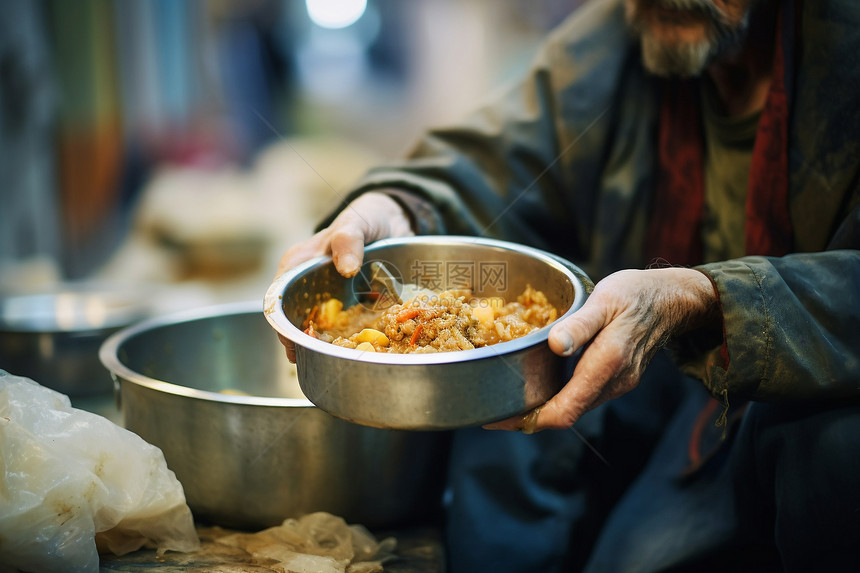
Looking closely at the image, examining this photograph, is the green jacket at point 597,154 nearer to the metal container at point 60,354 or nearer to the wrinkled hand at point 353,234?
the wrinkled hand at point 353,234

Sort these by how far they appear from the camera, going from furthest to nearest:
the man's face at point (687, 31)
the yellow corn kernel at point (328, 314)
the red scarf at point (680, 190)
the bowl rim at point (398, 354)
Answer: the red scarf at point (680, 190)
the man's face at point (687, 31)
the yellow corn kernel at point (328, 314)
the bowl rim at point (398, 354)

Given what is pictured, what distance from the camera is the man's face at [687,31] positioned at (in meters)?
1.53

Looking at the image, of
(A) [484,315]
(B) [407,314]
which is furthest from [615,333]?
(B) [407,314]

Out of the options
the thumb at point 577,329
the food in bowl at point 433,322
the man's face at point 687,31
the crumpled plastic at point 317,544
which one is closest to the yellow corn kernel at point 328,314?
the food in bowl at point 433,322

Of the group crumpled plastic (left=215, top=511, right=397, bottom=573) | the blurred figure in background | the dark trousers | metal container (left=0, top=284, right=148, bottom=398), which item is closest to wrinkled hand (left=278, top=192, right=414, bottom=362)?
crumpled plastic (left=215, top=511, right=397, bottom=573)

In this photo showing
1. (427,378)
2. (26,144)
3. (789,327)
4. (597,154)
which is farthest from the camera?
(26,144)

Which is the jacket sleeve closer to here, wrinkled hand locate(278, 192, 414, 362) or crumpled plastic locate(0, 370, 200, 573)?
wrinkled hand locate(278, 192, 414, 362)

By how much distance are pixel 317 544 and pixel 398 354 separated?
0.52 m

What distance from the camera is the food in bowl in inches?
44.3

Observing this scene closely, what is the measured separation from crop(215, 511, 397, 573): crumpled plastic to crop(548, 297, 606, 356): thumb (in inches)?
22.5

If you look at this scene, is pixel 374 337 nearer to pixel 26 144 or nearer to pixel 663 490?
pixel 663 490

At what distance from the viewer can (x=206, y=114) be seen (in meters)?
4.52

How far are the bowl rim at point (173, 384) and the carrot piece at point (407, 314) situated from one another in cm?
22

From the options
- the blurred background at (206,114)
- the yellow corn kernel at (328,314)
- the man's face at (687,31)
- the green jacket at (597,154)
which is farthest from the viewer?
the blurred background at (206,114)
